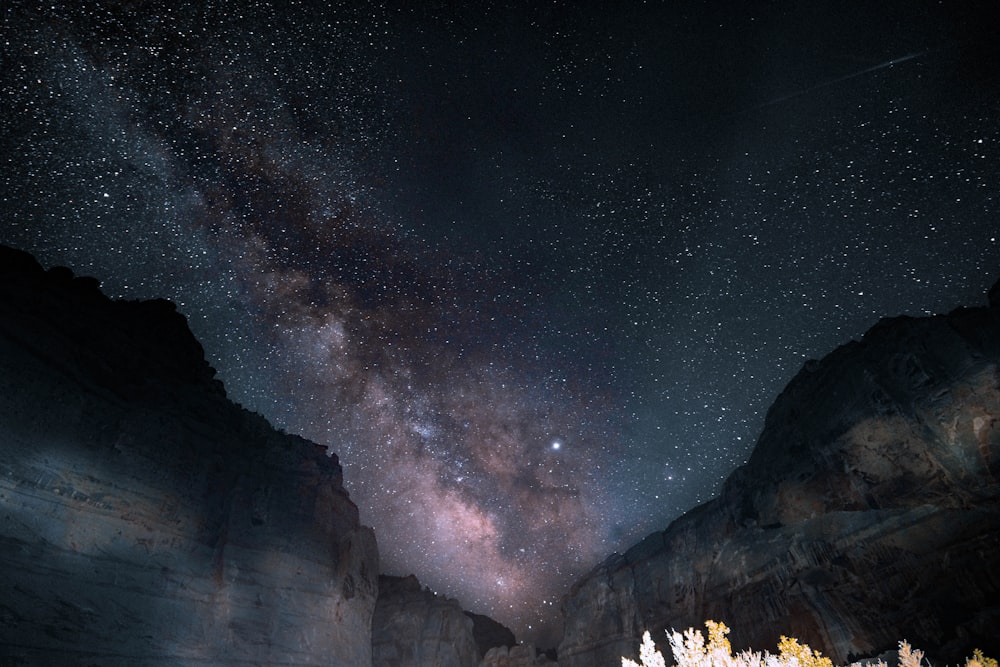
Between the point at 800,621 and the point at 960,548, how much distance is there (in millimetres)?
9871

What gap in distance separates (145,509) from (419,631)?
35.3m

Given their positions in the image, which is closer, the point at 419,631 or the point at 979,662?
the point at 979,662

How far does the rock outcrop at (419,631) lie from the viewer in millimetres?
51812

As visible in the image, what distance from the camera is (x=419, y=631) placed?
175 feet

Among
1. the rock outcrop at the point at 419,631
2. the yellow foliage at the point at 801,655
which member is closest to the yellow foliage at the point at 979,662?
the yellow foliage at the point at 801,655

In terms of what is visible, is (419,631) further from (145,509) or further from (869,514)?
(869,514)

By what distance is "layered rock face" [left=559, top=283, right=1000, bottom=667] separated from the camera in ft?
78.7

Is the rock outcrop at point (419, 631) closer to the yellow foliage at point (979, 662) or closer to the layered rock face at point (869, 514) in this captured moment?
the layered rock face at point (869, 514)

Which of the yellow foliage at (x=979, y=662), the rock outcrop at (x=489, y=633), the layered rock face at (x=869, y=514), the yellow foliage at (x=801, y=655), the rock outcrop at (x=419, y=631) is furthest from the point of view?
the rock outcrop at (x=489, y=633)

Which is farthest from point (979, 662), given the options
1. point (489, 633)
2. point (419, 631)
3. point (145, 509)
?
point (489, 633)

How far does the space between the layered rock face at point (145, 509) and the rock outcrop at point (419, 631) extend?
14.7 meters

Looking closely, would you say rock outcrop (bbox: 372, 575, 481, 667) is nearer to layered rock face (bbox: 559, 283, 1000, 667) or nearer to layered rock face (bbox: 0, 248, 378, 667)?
layered rock face (bbox: 0, 248, 378, 667)

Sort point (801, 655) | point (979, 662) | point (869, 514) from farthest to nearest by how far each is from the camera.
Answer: point (869, 514), point (801, 655), point (979, 662)

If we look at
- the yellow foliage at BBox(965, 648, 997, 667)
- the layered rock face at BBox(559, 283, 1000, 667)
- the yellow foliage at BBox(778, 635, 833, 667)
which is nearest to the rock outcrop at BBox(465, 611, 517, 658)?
the layered rock face at BBox(559, 283, 1000, 667)
